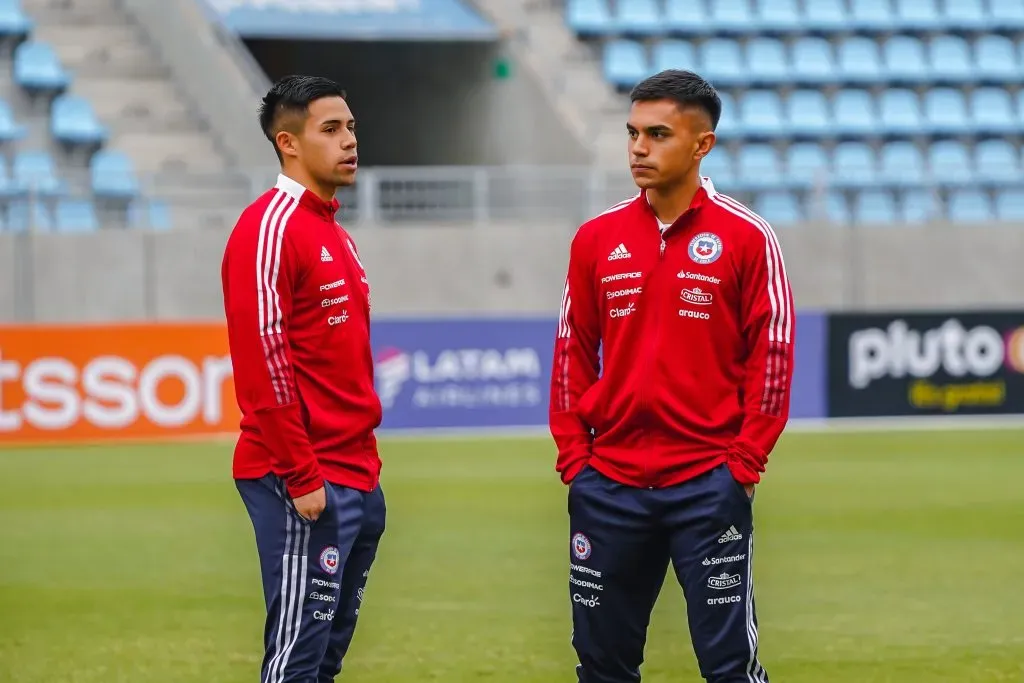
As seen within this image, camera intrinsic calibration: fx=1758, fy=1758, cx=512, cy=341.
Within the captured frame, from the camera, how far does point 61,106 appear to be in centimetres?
2441

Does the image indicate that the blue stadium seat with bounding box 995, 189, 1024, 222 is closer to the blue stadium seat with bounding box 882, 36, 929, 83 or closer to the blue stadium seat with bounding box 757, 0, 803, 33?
the blue stadium seat with bounding box 882, 36, 929, 83

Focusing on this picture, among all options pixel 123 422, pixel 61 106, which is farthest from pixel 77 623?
pixel 61 106

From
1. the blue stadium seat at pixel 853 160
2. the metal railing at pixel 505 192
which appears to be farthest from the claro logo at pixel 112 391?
the blue stadium seat at pixel 853 160

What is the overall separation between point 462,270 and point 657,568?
18.2 m

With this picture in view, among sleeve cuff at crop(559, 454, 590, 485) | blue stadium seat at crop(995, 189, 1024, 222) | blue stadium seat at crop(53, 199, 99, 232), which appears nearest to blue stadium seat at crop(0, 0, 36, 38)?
blue stadium seat at crop(53, 199, 99, 232)

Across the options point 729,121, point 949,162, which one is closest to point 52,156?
point 729,121

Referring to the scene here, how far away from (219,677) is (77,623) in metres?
1.74

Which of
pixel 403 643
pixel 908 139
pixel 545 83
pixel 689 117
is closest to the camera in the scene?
pixel 689 117

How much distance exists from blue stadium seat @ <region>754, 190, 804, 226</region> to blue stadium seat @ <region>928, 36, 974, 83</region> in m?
5.93

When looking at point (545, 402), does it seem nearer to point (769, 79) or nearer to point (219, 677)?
point (769, 79)

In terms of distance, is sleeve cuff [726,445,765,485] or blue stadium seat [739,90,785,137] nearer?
sleeve cuff [726,445,765,485]

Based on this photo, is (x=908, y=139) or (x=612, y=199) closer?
(x=612, y=199)

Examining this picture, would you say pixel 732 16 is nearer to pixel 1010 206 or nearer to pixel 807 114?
pixel 807 114

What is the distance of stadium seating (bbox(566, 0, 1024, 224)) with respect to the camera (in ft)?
90.8
